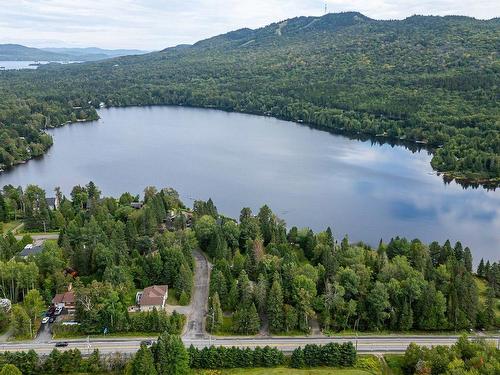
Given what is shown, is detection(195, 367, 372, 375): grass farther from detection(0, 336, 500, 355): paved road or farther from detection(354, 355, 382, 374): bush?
detection(0, 336, 500, 355): paved road

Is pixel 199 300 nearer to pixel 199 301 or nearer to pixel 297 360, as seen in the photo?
pixel 199 301

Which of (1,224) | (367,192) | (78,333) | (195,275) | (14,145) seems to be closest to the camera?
(78,333)

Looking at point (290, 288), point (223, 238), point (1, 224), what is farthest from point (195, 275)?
point (1, 224)

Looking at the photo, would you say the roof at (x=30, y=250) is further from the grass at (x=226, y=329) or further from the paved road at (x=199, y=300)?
the grass at (x=226, y=329)

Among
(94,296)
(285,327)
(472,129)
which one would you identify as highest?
(472,129)

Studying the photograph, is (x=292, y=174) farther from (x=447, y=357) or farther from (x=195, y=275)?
(x=447, y=357)

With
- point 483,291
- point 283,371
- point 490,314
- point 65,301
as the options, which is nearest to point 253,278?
point 283,371

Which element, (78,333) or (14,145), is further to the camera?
(14,145)
